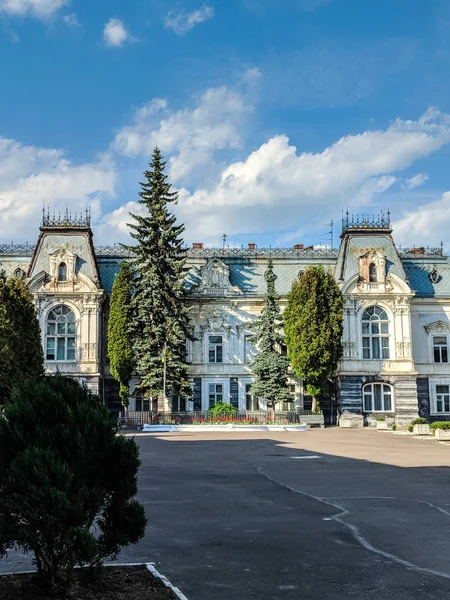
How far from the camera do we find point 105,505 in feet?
23.5

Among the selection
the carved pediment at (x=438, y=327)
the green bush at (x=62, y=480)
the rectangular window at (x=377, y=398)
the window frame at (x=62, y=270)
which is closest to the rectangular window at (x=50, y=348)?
the window frame at (x=62, y=270)

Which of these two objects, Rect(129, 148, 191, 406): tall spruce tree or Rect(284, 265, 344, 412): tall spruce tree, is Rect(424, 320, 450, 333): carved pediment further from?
Rect(129, 148, 191, 406): tall spruce tree

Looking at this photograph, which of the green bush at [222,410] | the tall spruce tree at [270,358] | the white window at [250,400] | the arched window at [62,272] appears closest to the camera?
the green bush at [222,410]

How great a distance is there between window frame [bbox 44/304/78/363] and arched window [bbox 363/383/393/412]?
2189 cm

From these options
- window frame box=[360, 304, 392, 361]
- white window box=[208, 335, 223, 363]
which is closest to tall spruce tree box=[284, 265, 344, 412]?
window frame box=[360, 304, 392, 361]

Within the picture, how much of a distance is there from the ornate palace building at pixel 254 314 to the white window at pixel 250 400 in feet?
0.27

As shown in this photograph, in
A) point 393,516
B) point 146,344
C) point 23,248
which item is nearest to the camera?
point 393,516

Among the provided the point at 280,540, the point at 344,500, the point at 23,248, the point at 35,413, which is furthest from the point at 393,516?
the point at 23,248

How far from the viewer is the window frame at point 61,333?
49.3 metres

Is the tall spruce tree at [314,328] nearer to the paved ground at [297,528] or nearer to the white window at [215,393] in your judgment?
the white window at [215,393]

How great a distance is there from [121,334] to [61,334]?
557 centimetres

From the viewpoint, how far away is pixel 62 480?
6551 millimetres

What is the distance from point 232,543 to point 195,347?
42039 mm

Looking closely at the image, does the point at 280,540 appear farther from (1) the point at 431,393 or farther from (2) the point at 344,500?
(1) the point at 431,393
